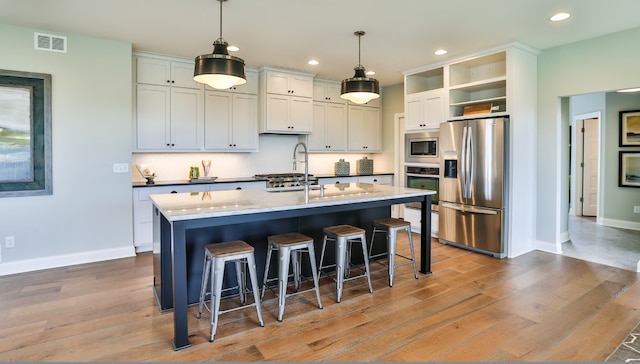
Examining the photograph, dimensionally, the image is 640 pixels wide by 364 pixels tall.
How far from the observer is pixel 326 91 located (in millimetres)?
6520

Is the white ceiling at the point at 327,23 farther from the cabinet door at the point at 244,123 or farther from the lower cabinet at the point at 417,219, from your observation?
the lower cabinet at the point at 417,219

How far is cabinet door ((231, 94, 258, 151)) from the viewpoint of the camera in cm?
548

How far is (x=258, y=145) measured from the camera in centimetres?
578

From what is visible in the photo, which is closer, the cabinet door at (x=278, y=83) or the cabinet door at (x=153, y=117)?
the cabinet door at (x=153, y=117)

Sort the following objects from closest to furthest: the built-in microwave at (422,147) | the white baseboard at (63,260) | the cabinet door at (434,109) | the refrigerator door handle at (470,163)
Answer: the white baseboard at (63,260) < the refrigerator door handle at (470,163) < the cabinet door at (434,109) < the built-in microwave at (422,147)

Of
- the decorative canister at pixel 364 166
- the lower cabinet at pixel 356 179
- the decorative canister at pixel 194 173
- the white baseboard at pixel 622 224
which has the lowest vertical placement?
the white baseboard at pixel 622 224

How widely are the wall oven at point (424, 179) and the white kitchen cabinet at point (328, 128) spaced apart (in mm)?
1482

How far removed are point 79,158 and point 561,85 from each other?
5.94 meters

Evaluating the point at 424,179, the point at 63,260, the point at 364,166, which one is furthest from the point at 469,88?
the point at 63,260

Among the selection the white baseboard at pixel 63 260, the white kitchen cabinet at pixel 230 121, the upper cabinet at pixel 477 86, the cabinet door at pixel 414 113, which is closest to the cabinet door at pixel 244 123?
the white kitchen cabinet at pixel 230 121

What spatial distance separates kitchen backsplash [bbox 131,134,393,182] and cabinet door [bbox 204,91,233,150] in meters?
0.34

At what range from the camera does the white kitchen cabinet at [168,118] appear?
15.6ft

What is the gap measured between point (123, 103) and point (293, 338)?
11.7 feet

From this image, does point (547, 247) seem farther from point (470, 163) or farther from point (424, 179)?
point (424, 179)
